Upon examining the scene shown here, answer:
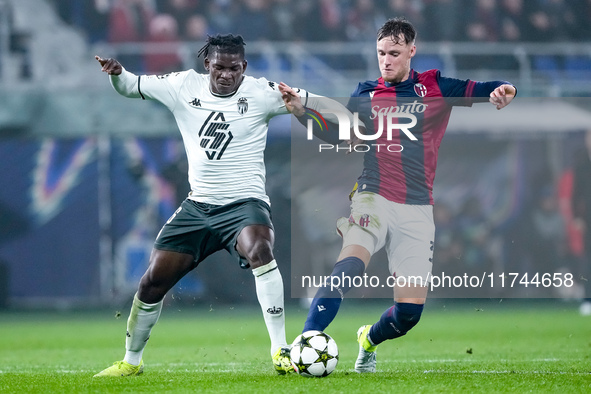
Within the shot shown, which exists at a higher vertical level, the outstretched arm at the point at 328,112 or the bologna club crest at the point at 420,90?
the bologna club crest at the point at 420,90

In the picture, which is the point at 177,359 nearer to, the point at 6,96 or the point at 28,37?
the point at 6,96

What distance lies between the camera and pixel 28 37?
564 inches

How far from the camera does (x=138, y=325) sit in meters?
5.65

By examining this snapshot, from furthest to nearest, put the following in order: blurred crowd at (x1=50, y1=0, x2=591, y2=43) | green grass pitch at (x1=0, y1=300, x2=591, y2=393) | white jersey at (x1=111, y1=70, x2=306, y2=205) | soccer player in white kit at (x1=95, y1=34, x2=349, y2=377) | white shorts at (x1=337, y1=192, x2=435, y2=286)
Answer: blurred crowd at (x1=50, y1=0, x2=591, y2=43) → white jersey at (x1=111, y1=70, x2=306, y2=205) → white shorts at (x1=337, y1=192, x2=435, y2=286) → soccer player in white kit at (x1=95, y1=34, x2=349, y2=377) → green grass pitch at (x1=0, y1=300, x2=591, y2=393)

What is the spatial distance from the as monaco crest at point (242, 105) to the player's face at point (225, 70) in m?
0.09

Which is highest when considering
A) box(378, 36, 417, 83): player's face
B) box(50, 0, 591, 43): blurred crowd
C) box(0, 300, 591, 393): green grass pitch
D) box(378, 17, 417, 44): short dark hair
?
box(50, 0, 591, 43): blurred crowd

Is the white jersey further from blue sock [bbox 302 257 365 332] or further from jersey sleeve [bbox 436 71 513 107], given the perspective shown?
jersey sleeve [bbox 436 71 513 107]

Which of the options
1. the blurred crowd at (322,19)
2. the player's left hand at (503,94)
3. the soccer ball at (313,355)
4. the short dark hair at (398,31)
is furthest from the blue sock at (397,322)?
the blurred crowd at (322,19)

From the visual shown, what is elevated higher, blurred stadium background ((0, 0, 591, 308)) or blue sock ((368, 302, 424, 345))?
blurred stadium background ((0, 0, 591, 308))

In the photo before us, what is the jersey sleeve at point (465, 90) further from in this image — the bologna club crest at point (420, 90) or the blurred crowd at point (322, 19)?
the blurred crowd at point (322, 19)

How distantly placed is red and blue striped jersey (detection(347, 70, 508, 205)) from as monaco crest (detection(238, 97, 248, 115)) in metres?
0.74

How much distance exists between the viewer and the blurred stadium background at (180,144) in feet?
37.3

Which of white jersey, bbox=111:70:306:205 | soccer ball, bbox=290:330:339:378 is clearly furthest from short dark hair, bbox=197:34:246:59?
soccer ball, bbox=290:330:339:378

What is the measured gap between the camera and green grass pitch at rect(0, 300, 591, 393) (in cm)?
505
